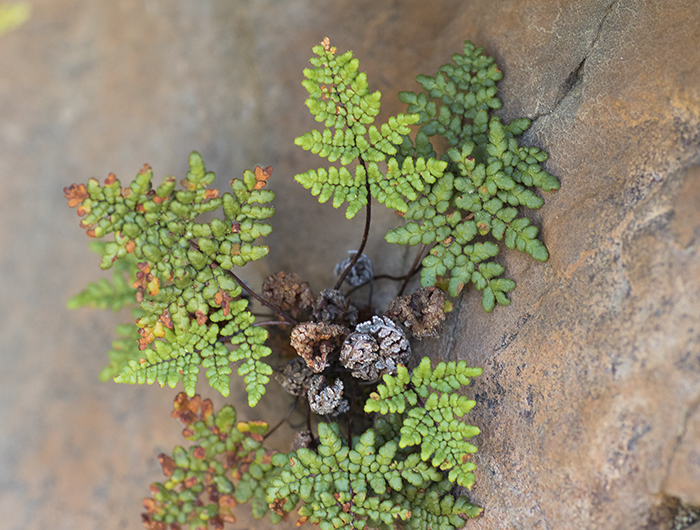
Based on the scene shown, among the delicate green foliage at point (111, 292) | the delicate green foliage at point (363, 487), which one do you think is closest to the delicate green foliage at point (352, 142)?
the delicate green foliage at point (363, 487)

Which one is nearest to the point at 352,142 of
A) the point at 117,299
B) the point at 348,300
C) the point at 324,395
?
the point at 348,300

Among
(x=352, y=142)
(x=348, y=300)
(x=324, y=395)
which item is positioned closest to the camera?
(x=352, y=142)

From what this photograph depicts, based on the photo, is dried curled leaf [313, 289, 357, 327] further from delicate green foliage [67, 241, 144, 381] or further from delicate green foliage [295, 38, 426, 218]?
delicate green foliage [67, 241, 144, 381]

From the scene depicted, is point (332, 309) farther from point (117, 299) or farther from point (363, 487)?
point (117, 299)


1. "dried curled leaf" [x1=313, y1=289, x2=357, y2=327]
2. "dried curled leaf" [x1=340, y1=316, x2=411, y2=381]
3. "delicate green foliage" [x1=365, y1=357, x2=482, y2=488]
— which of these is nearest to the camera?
"delicate green foliage" [x1=365, y1=357, x2=482, y2=488]

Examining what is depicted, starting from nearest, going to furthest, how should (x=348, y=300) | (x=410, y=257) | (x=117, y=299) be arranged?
1. (x=348, y=300)
2. (x=410, y=257)
3. (x=117, y=299)

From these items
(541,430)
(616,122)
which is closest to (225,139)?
(616,122)

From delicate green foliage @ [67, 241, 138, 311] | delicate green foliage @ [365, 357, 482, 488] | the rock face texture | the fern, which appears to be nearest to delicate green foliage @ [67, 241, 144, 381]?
delicate green foliage @ [67, 241, 138, 311]
